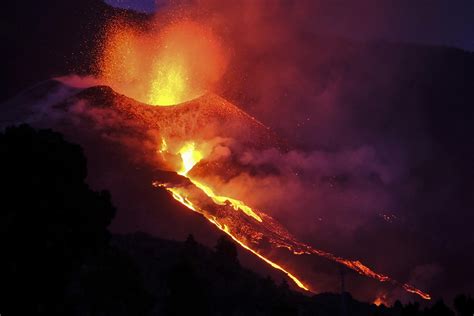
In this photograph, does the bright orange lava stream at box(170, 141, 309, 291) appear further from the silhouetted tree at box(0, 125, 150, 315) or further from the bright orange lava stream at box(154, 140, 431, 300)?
the silhouetted tree at box(0, 125, 150, 315)

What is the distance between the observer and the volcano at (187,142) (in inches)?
2844

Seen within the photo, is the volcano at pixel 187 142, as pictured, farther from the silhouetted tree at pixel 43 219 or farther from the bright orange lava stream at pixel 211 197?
the silhouetted tree at pixel 43 219

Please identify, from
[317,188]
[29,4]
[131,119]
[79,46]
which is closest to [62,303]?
[131,119]

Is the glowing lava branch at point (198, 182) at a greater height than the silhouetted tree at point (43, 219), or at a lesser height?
lesser

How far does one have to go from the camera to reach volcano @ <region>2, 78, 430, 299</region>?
72.2 m

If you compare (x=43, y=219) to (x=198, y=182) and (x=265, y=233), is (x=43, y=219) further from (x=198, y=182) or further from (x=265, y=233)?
(x=198, y=182)

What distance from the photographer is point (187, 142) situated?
105 m

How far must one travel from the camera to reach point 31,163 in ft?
65.2

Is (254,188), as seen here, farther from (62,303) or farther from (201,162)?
(62,303)

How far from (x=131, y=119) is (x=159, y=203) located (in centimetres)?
3038

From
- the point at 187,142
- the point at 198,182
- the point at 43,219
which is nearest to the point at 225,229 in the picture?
the point at 198,182

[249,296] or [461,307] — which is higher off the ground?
[461,307]

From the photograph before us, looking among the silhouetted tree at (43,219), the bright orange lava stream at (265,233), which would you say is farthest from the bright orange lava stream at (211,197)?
the silhouetted tree at (43,219)

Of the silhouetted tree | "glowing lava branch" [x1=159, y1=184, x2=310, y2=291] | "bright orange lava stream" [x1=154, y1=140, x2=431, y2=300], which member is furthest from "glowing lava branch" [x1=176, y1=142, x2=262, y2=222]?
the silhouetted tree
